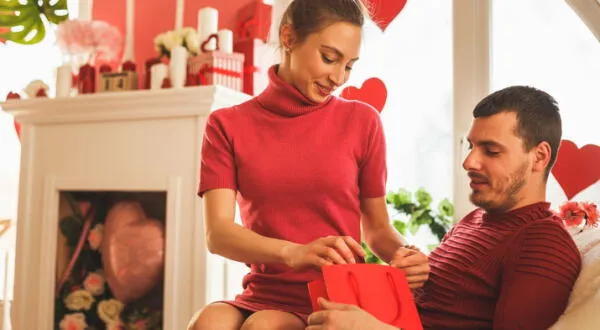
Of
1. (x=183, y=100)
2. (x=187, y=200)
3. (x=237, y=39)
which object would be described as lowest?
(x=187, y=200)

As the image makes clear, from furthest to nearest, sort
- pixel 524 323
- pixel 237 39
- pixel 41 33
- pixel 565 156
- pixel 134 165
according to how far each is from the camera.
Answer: pixel 41 33, pixel 237 39, pixel 134 165, pixel 565 156, pixel 524 323

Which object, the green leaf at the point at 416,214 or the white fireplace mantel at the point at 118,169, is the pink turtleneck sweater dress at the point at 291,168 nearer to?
the green leaf at the point at 416,214

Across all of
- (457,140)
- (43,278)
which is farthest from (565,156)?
(43,278)

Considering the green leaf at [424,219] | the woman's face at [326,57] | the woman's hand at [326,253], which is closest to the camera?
the woman's hand at [326,253]

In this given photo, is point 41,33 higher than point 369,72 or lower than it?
higher

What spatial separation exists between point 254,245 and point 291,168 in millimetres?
202

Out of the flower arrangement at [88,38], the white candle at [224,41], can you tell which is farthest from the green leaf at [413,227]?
the flower arrangement at [88,38]

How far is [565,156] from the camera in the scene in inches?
75.0

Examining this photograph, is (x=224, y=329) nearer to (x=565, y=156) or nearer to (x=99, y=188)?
(x=565, y=156)

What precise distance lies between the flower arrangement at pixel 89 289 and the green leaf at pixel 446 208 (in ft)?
3.37

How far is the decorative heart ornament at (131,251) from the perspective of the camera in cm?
232

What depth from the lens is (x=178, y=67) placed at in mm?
2340

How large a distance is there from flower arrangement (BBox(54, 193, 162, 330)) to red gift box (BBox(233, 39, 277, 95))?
69cm

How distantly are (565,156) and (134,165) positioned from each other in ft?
4.59
